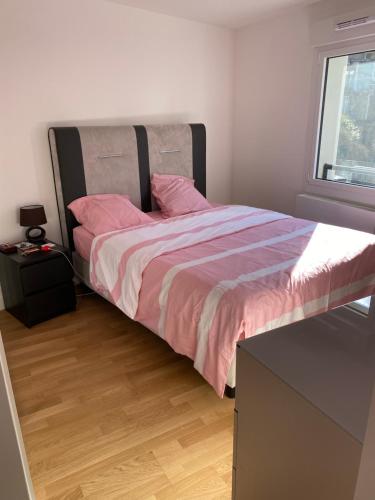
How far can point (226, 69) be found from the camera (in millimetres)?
4090

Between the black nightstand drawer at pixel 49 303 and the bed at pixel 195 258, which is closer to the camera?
the bed at pixel 195 258

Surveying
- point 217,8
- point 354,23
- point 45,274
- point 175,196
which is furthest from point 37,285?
point 354,23

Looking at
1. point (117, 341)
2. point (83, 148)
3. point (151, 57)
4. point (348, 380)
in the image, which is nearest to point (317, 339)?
point (348, 380)

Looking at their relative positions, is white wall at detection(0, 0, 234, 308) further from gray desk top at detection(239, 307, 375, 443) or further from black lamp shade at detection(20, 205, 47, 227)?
gray desk top at detection(239, 307, 375, 443)

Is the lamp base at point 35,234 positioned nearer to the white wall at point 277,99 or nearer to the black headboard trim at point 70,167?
the black headboard trim at point 70,167

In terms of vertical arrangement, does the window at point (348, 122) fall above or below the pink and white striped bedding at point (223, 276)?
above

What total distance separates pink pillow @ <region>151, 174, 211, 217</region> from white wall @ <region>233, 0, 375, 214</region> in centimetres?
90

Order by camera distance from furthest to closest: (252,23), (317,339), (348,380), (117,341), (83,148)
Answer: (252,23) < (83,148) < (117,341) < (317,339) < (348,380)

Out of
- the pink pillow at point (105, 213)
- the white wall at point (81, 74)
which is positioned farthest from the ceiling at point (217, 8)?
the pink pillow at point (105, 213)

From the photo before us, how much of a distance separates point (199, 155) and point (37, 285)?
6.87 feet

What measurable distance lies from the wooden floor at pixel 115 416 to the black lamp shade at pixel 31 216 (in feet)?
2.67

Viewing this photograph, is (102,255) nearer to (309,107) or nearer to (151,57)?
(151,57)

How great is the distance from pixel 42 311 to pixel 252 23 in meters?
3.40

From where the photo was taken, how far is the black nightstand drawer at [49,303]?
2.83m
